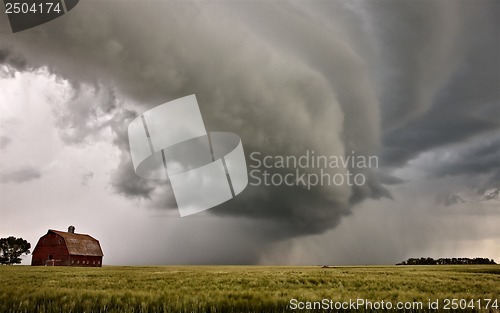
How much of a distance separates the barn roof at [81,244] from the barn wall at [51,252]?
971mm

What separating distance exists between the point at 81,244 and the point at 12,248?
111 feet

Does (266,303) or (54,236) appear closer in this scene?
(266,303)

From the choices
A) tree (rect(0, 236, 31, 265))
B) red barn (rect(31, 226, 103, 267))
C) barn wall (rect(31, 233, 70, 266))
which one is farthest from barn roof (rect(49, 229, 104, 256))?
tree (rect(0, 236, 31, 265))

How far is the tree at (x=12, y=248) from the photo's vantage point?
9438cm

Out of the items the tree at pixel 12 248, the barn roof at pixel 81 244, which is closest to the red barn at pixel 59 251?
the barn roof at pixel 81 244

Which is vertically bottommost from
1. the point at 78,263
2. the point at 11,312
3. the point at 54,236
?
the point at 11,312

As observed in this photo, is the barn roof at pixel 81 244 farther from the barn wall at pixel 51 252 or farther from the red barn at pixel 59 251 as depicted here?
the barn wall at pixel 51 252

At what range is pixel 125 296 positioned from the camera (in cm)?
1066

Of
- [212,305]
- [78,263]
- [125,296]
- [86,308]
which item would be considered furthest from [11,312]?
[78,263]

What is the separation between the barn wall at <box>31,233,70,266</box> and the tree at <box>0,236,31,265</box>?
29789 millimetres

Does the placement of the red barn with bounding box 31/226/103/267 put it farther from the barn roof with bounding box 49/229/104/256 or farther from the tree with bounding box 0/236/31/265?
the tree with bounding box 0/236/31/265

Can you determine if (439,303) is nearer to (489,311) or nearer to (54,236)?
(489,311)

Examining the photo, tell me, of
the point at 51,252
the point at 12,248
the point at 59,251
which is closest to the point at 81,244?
the point at 59,251

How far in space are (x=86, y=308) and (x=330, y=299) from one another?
21.1ft
